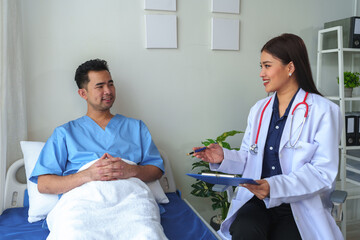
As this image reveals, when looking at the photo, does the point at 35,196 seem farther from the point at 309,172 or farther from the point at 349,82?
the point at 349,82

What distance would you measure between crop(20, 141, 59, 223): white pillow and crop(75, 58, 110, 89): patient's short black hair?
0.44 m

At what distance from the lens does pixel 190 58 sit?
2.24 metres

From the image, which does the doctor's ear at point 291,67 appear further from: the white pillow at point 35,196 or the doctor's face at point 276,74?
the white pillow at point 35,196

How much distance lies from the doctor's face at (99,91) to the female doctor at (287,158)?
2.16ft

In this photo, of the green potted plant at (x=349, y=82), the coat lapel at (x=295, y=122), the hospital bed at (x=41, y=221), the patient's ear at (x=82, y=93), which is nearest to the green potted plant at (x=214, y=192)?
the hospital bed at (x=41, y=221)

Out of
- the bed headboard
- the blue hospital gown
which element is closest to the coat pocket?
the blue hospital gown

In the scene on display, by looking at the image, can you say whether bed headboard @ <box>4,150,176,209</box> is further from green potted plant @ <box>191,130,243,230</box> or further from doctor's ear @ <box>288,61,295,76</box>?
doctor's ear @ <box>288,61,295,76</box>

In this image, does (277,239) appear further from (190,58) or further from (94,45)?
(94,45)

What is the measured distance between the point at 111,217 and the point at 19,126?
92 cm

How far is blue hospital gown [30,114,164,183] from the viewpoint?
1.70 m

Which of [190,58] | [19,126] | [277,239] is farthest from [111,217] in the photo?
[190,58]

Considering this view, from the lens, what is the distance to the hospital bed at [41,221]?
147 cm

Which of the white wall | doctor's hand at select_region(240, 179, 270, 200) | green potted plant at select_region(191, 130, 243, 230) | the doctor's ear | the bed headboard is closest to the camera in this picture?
doctor's hand at select_region(240, 179, 270, 200)

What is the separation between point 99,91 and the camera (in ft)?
5.87
